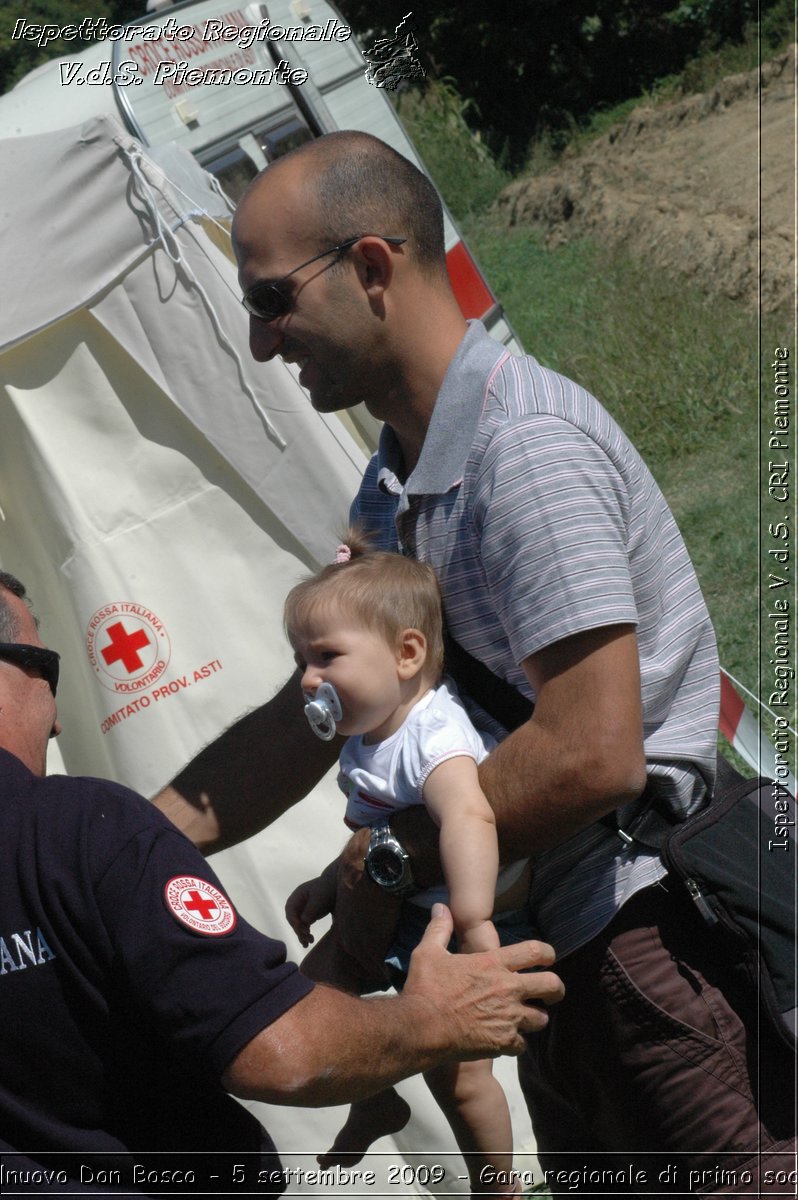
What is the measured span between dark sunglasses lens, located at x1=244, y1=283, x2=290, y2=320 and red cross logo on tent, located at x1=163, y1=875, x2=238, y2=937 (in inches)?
39.1

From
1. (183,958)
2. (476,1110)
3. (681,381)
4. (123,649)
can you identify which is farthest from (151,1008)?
(681,381)

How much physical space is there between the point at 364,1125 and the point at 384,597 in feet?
3.73

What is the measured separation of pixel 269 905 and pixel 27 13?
21269 mm

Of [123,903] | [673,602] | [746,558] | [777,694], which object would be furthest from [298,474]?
[746,558]

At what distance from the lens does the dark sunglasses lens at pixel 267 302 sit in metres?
2.12

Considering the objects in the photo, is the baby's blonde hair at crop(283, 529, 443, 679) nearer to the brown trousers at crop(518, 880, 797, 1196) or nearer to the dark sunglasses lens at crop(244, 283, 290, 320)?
the dark sunglasses lens at crop(244, 283, 290, 320)

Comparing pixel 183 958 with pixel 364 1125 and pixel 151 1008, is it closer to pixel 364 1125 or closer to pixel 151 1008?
pixel 151 1008

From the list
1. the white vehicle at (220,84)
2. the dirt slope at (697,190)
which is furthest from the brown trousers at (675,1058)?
the dirt slope at (697,190)

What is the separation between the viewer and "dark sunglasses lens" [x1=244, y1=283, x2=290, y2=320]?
6.95ft

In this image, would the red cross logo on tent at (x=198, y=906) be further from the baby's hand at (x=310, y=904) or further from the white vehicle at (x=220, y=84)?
the white vehicle at (x=220, y=84)

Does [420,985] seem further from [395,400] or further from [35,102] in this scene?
Answer: [35,102]

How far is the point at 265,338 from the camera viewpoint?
217cm

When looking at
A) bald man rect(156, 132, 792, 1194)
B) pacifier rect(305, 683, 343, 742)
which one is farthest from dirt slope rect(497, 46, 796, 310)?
pacifier rect(305, 683, 343, 742)

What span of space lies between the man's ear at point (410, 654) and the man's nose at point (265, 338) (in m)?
0.57
